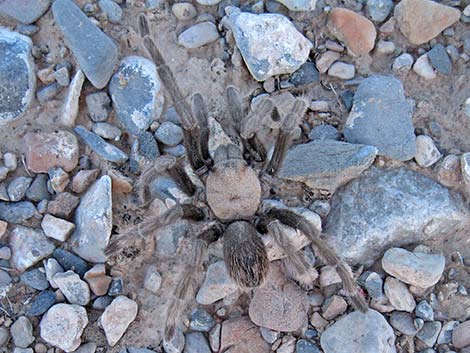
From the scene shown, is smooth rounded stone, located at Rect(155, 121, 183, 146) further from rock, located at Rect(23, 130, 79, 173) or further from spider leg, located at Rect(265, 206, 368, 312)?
spider leg, located at Rect(265, 206, 368, 312)

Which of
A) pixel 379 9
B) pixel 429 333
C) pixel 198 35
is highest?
pixel 379 9

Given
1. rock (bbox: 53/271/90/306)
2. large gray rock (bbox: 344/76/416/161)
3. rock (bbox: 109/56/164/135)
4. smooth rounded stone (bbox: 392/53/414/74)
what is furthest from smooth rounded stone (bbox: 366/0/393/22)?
rock (bbox: 53/271/90/306)

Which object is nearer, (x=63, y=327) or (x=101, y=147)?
(x=63, y=327)

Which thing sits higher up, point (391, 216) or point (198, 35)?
point (198, 35)

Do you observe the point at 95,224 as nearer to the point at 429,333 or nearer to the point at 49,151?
the point at 49,151

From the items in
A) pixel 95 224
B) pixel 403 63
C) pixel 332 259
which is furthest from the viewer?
pixel 403 63

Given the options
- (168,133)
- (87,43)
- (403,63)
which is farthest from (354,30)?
(87,43)
